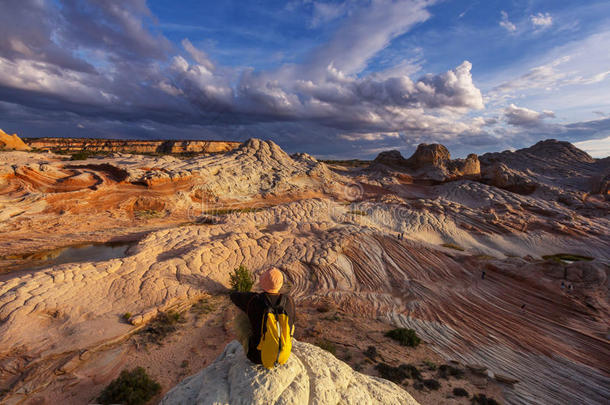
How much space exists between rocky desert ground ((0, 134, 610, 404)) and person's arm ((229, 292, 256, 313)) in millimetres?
1691

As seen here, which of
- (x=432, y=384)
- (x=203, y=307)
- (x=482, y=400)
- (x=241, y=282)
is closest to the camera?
(x=482, y=400)

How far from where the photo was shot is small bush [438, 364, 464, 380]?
7.28 m

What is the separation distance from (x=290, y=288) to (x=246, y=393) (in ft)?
31.3

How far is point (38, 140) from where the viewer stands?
87.7 meters

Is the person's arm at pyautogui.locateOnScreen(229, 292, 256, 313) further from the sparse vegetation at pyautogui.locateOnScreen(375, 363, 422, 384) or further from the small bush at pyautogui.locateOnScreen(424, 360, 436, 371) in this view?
→ the small bush at pyautogui.locateOnScreen(424, 360, 436, 371)

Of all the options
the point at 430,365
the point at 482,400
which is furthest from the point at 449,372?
the point at 482,400

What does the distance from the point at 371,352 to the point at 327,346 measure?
139 cm

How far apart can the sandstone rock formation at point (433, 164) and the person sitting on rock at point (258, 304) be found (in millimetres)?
44364

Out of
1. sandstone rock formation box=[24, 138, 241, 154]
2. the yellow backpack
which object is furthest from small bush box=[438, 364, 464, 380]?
sandstone rock formation box=[24, 138, 241, 154]

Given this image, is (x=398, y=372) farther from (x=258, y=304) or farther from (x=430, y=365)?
(x=258, y=304)

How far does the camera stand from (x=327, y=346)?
7.70 metres

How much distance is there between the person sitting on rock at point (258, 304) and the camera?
2.85 m

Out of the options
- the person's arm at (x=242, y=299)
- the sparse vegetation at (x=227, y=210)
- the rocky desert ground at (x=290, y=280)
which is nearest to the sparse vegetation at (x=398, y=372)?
the rocky desert ground at (x=290, y=280)

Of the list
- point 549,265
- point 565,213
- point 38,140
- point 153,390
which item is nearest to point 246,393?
point 153,390
